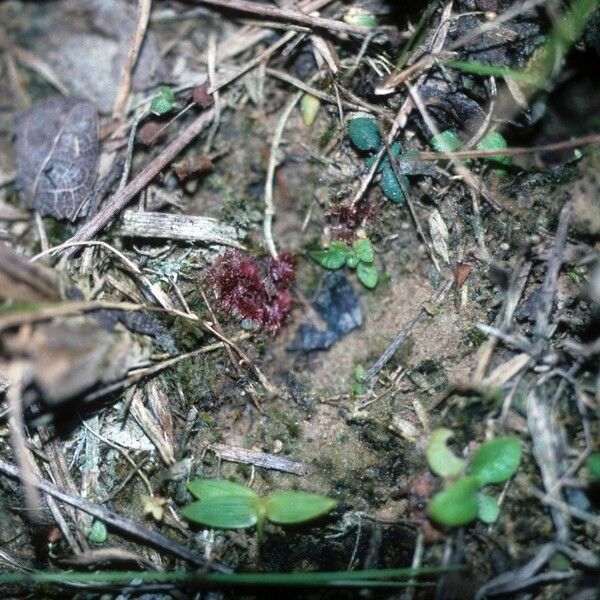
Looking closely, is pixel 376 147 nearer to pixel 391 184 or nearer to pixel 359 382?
pixel 391 184

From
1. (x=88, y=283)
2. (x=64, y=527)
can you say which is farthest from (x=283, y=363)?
(x=64, y=527)

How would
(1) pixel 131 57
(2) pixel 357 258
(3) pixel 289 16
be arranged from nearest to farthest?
(2) pixel 357 258 → (3) pixel 289 16 → (1) pixel 131 57

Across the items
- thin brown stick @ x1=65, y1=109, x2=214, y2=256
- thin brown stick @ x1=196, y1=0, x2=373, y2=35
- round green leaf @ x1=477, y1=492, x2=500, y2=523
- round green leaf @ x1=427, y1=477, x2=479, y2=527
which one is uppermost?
thin brown stick @ x1=196, y1=0, x2=373, y2=35

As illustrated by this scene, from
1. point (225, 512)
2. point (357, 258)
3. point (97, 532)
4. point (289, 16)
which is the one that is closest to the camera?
point (225, 512)

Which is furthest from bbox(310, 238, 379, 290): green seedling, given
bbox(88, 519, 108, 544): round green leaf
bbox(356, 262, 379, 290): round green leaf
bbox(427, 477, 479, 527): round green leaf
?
bbox(88, 519, 108, 544): round green leaf

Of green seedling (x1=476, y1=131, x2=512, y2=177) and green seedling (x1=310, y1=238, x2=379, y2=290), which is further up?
green seedling (x1=476, y1=131, x2=512, y2=177)

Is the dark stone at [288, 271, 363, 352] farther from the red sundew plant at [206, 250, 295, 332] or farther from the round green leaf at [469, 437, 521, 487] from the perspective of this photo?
the round green leaf at [469, 437, 521, 487]

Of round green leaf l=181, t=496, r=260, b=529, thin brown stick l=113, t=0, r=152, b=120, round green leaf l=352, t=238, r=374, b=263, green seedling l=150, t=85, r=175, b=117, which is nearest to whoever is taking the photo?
round green leaf l=181, t=496, r=260, b=529

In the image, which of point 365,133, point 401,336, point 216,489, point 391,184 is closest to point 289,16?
point 365,133
